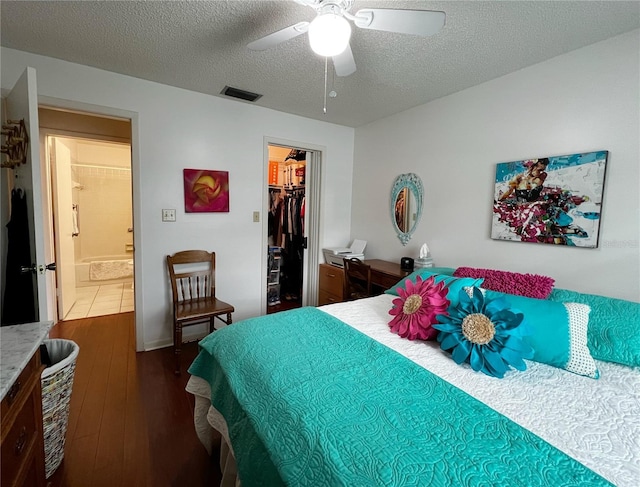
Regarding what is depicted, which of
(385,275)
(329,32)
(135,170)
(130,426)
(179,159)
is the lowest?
(130,426)

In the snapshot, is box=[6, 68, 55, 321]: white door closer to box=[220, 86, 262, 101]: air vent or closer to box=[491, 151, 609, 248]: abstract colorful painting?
box=[220, 86, 262, 101]: air vent

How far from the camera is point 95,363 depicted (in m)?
2.50

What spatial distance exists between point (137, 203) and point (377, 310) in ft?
7.20

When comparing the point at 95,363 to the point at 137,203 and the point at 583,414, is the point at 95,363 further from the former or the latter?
the point at 583,414

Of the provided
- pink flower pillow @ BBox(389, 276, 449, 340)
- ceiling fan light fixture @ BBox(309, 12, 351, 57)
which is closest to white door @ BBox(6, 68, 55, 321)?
ceiling fan light fixture @ BBox(309, 12, 351, 57)

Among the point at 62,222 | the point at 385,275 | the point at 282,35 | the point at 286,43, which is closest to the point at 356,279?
the point at 385,275

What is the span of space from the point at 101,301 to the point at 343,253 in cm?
336

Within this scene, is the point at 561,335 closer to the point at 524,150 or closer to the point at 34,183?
the point at 524,150

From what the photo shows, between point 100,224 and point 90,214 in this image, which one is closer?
point 90,214

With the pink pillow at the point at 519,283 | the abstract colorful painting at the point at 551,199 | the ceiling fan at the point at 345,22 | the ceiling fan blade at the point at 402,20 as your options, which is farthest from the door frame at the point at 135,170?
the abstract colorful painting at the point at 551,199

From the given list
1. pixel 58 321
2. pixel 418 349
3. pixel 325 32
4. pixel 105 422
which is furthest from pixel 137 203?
pixel 418 349

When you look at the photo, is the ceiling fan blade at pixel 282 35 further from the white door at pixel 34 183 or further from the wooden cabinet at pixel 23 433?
the wooden cabinet at pixel 23 433

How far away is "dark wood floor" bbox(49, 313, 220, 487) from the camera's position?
149 centimetres

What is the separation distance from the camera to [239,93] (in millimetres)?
2750
